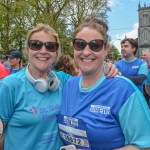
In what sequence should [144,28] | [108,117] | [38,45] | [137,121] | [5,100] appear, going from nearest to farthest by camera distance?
[137,121]
[108,117]
[5,100]
[38,45]
[144,28]

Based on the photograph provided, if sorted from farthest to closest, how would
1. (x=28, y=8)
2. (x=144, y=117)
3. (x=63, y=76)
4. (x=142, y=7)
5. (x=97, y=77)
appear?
(x=142, y=7), (x=28, y=8), (x=63, y=76), (x=97, y=77), (x=144, y=117)

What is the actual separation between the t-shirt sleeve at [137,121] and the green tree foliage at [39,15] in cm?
2392

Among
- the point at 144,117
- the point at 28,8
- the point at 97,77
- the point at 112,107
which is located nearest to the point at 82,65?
the point at 97,77

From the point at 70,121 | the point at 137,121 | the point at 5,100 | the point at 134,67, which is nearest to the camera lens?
the point at 137,121

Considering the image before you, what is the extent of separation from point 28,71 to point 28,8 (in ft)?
86.7

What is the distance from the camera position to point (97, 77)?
251cm

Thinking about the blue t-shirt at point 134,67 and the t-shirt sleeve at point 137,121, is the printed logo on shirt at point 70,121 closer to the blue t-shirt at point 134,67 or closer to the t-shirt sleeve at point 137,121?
the t-shirt sleeve at point 137,121

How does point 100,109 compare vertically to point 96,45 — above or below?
below

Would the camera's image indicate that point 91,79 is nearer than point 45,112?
Yes

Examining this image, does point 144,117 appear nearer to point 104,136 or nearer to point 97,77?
point 104,136

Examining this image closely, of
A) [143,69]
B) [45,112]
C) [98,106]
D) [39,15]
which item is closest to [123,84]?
[98,106]

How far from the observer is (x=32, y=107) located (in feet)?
8.61

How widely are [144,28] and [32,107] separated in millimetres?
107017

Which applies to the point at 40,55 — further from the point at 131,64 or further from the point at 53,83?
the point at 131,64
